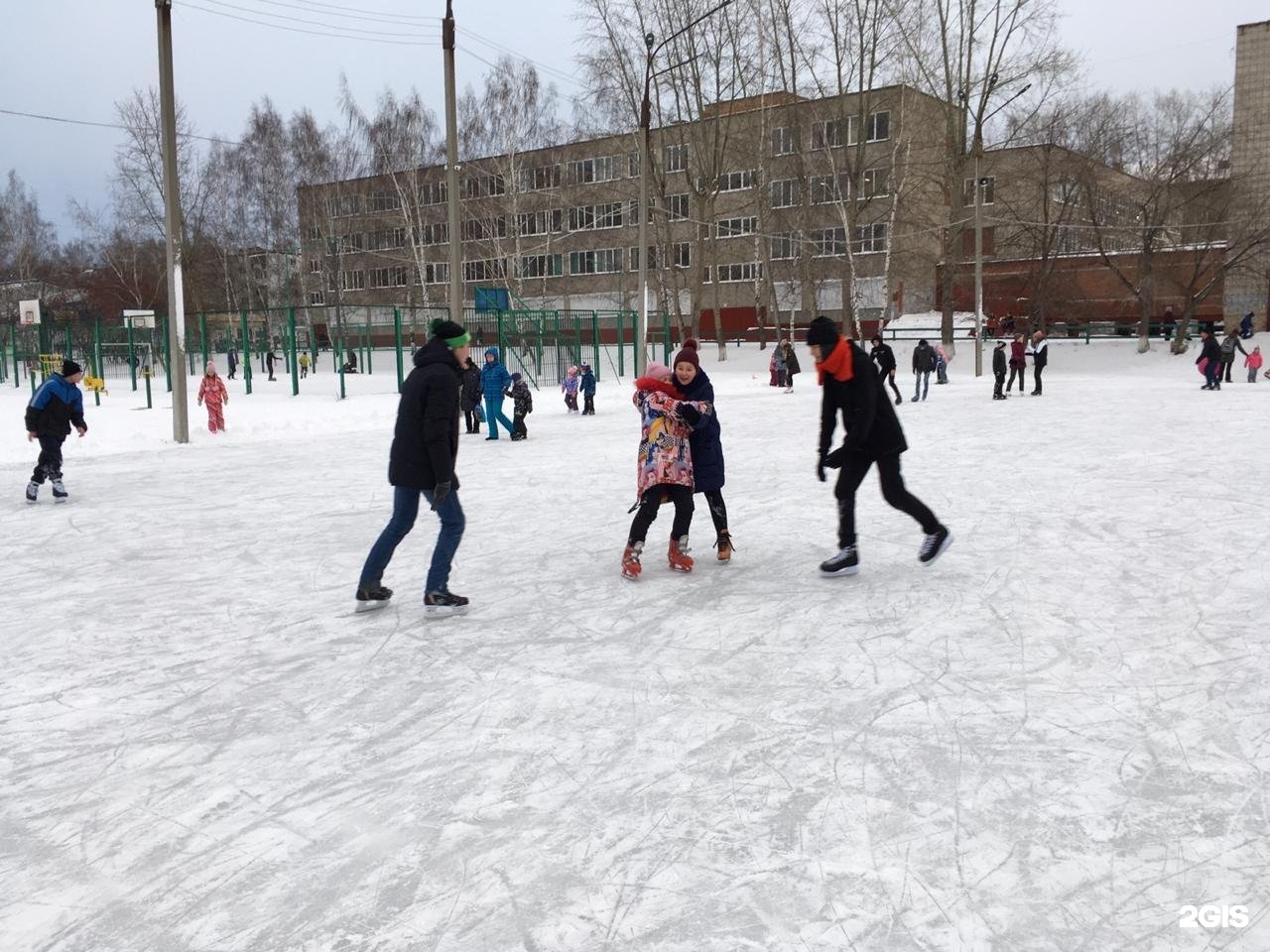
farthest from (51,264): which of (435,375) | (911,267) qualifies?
(435,375)

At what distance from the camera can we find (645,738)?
3.76 metres

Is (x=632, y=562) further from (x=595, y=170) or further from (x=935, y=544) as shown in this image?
(x=595, y=170)

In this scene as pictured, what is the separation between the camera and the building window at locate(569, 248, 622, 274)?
55.6 meters

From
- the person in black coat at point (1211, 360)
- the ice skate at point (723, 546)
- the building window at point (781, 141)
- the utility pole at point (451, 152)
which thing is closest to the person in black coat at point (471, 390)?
the utility pole at point (451, 152)

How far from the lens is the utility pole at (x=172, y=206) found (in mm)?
13758

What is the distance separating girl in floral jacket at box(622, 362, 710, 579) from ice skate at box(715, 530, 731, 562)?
45 cm

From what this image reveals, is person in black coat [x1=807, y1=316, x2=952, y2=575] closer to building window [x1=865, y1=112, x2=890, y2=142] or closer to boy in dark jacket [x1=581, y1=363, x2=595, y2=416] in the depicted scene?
boy in dark jacket [x1=581, y1=363, x2=595, y2=416]

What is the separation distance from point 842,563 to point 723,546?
81 centimetres

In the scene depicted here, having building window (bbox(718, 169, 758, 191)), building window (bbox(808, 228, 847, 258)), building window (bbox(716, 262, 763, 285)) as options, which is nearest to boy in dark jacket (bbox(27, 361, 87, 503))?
building window (bbox(808, 228, 847, 258))

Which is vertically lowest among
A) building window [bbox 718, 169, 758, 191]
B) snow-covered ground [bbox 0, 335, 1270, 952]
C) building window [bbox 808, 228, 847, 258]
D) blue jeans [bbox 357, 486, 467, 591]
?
snow-covered ground [bbox 0, 335, 1270, 952]

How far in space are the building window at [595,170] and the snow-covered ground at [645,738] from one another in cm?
4366

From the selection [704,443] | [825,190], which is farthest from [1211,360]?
[825,190]

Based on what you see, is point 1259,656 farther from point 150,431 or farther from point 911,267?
point 911,267

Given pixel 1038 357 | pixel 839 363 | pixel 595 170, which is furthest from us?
pixel 595 170
